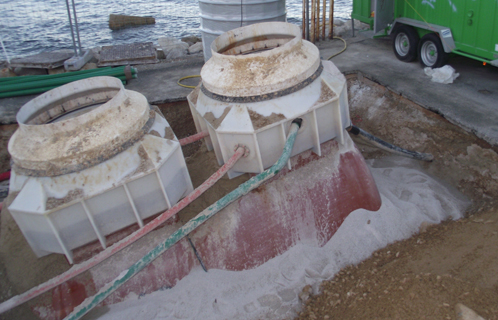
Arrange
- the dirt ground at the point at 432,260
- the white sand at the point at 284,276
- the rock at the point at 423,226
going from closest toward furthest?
the dirt ground at the point at 432,260 → the white sand at the point at 284,276 → the rock at the point at 423,226

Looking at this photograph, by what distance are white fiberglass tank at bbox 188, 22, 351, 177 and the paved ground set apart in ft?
7.10

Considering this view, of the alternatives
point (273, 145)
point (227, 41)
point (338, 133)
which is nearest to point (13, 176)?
point (273, 145)

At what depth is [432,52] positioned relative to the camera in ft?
19.0

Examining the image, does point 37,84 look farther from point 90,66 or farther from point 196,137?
point 196,137

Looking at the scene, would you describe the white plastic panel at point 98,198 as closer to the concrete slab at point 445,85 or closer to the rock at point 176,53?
the concrete slab at point 445,85

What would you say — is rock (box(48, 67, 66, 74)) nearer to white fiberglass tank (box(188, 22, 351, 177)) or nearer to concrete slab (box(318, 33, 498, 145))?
concrete slab (box(318, 33, 498, 145))

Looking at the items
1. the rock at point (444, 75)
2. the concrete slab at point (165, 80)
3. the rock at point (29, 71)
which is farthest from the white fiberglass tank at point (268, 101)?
the rock at point (29, 71)

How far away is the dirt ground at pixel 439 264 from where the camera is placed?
2416 mm

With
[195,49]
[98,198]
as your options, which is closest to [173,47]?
[195,49]

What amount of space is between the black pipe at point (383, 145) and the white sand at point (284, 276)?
19.0 inches

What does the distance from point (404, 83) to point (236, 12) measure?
8.94 feet

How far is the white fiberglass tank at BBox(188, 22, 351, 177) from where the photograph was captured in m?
2.77

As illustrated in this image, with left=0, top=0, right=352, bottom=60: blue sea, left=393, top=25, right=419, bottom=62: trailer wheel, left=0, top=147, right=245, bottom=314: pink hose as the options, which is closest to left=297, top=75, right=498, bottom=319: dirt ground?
left=0, top=147, right=245, bottom=314: pink hose

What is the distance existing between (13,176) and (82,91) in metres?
0.86
